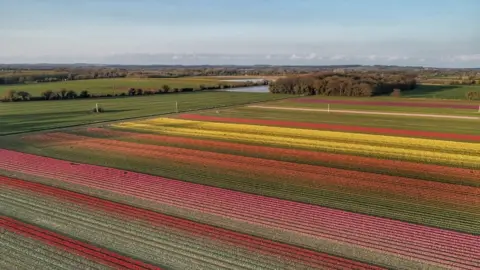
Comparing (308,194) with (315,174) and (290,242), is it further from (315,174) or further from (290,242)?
(290,242)

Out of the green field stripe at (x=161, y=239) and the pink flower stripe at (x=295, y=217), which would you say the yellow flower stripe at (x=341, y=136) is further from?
the green field stripe at (x=161, y=239)

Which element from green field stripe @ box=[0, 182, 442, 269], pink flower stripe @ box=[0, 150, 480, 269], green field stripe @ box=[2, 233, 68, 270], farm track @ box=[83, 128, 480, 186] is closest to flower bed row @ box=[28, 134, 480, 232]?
pink flower stripe @ box=[0, 150, 480, 269]

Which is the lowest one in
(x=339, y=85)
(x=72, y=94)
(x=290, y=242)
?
(x=290, y=242)

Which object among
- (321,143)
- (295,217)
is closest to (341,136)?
(321,143)

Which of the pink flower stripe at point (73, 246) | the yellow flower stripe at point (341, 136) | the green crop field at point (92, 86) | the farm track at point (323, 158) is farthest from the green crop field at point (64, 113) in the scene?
the pink flower stripe at point (73, 246)

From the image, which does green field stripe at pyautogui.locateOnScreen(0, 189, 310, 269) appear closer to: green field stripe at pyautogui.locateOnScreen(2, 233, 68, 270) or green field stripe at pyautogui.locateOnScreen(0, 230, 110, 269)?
green field stripe at pyautogui.locateOnScreen(0, 230, 110, 269)

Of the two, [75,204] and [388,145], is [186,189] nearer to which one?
[75,204]
